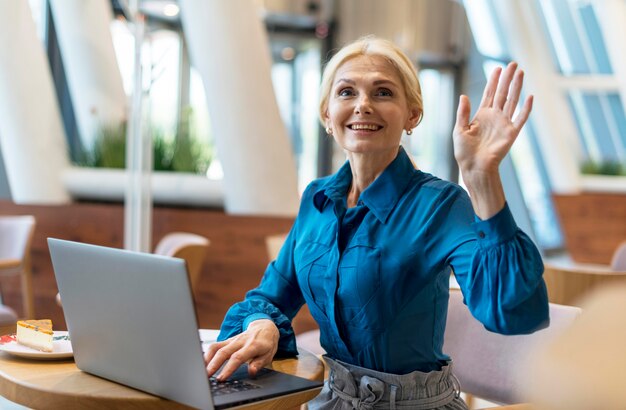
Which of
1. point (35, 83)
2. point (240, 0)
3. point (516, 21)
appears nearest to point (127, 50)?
point (35, 83)

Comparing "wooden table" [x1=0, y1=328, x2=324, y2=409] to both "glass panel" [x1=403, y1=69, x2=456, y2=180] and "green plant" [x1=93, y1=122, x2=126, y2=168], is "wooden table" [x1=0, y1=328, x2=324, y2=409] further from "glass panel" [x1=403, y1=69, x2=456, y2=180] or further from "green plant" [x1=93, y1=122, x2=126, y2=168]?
"glass panel" [x1=403, y1=69, x2=456, y2=180]

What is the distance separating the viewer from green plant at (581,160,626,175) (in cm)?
1088

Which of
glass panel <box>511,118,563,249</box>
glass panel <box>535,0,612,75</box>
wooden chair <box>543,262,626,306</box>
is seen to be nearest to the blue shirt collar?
wooden chair <box>543,262,626,306</box>

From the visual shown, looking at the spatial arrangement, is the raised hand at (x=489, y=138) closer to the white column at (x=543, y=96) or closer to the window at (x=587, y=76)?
the white column at (x=543, y=96)

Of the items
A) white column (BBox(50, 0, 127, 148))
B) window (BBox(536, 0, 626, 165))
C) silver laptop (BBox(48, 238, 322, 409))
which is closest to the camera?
silver laptop (BBox(48, 238, 322, 409))

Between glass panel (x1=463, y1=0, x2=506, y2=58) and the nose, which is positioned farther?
glass panel (x1=463, y1=0, x2=506, y2=58)

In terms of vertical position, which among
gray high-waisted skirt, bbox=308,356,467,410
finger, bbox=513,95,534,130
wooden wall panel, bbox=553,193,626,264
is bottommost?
wooden wall panel, bbox=553,193,626,264

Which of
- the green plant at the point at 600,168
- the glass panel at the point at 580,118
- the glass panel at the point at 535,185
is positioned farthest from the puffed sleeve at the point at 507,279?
the glass panel at the point at 580,118

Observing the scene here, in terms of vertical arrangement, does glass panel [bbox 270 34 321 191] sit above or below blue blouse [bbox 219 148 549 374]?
above

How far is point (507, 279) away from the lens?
1.40 m

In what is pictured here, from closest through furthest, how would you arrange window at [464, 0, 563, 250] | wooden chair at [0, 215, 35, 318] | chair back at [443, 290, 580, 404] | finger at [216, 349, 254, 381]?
finger at [216, 349, 254, 381]
chair back at [443, 290, 580, 404]
wooden chair at [0, 215, 35, 318]
window at [464, 0, 563, 250]

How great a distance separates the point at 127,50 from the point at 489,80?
6443mm

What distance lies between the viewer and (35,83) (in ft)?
17.9

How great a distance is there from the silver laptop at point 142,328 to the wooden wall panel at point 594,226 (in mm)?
8414
